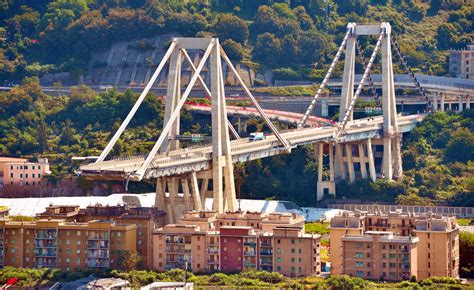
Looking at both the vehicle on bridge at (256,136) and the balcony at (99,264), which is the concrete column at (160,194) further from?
the vehicle on bridge at (256,136)

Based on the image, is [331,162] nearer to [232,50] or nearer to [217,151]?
[217,151]

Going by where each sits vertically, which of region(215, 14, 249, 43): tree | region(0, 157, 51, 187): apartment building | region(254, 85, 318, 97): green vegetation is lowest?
region(0, 157, 51, 187): apartment building

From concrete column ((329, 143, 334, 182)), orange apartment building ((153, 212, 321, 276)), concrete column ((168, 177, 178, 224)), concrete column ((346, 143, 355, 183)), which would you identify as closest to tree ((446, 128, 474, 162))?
concrete column ((346, 143, 355, 183))

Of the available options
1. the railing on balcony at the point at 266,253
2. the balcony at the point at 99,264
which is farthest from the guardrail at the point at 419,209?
the balcony at the point at 99,264

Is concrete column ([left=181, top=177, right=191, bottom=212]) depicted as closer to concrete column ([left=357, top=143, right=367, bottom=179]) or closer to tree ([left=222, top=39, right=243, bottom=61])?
concrete column ([left=357, top=143, right=367, bottom=179])

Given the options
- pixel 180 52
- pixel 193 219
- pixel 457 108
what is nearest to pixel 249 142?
pixel 180 52

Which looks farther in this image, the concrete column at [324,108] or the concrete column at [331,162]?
the concrete column at [324,108]

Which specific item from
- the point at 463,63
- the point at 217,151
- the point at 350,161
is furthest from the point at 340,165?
the point at 463,63
